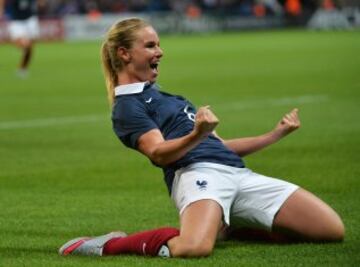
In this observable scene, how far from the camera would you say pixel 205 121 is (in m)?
7.07

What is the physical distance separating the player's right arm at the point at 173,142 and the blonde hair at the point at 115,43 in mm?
535

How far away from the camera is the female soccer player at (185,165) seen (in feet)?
25.1

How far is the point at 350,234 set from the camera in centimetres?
830

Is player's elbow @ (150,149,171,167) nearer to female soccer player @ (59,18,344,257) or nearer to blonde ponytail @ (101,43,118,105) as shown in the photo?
female soccer player @ (59,18,344,257)

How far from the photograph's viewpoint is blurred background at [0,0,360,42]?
165 ft

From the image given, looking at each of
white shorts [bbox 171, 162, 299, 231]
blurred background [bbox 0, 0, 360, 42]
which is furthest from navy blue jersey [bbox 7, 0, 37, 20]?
white shorts [bbox 171, 162, 299, 231]

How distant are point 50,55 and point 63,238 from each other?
1228 inches

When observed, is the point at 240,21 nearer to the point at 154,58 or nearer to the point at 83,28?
the point at 83,28

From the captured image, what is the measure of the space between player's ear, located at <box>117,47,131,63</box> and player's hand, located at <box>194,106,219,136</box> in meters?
1.03

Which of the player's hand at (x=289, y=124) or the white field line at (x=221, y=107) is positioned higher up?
the player's hand at (x=289, y=124)

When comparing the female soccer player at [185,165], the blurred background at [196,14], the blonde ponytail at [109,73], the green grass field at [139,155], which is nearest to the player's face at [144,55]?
the female soccer player at [185,165]

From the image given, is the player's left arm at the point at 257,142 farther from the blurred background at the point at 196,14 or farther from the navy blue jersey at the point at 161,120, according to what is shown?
the blurred background at the point at 196,14

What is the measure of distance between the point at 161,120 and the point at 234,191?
0.68 m

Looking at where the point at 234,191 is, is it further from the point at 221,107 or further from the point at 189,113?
the point at 221,107
